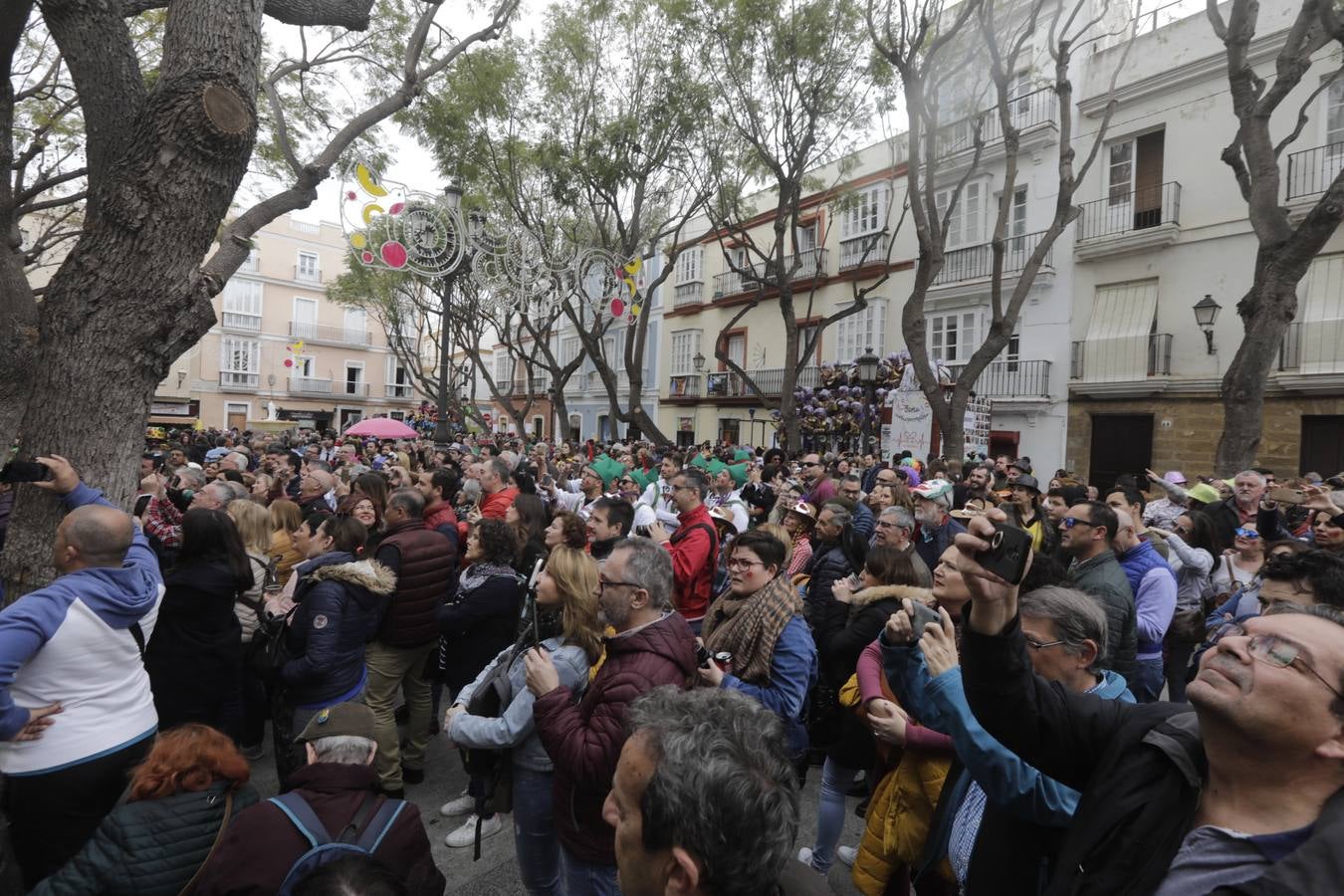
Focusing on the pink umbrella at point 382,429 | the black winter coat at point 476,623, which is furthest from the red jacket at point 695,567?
the pink umbrella at point 382,429

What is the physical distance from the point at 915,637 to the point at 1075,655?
46cm

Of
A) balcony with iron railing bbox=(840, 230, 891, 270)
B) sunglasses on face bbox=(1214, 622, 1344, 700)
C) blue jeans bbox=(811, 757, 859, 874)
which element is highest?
balcony with iron railing bbox=(840, 230, 891, 270)

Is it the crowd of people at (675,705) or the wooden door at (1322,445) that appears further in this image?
the wooden door at (1322,445)

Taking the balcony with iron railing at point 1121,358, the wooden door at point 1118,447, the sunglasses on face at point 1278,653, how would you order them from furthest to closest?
the wooden door at point 1118,447 < the balcony with iron railing at point 1121,358 < the sunglasses on face at point 1278,653

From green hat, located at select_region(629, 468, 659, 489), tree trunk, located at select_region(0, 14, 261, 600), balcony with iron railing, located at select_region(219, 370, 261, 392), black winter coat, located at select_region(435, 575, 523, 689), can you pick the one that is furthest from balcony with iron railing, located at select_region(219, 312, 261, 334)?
black winter coat, located at select_region(435, 575, 523, 689)

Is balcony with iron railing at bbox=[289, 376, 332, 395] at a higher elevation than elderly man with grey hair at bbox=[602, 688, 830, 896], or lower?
higher

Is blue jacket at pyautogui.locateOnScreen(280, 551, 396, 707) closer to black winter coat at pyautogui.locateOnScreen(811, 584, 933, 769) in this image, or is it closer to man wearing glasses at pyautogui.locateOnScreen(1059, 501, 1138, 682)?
black winter coat at pyautogui.locateOnScreen(811, 584, 933, 769)

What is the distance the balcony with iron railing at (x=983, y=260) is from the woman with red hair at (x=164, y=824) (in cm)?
1785

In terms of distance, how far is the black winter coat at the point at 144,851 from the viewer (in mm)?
1976

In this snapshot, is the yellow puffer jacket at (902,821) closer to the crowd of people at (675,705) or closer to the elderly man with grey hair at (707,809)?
the crowd of people at (675,705)

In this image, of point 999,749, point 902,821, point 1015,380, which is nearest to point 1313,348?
point 1015,380

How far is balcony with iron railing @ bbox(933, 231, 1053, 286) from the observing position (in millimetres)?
16953

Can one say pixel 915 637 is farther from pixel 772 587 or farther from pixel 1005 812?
pixel 772 587

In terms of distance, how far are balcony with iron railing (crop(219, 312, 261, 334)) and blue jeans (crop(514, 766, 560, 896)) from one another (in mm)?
41110
